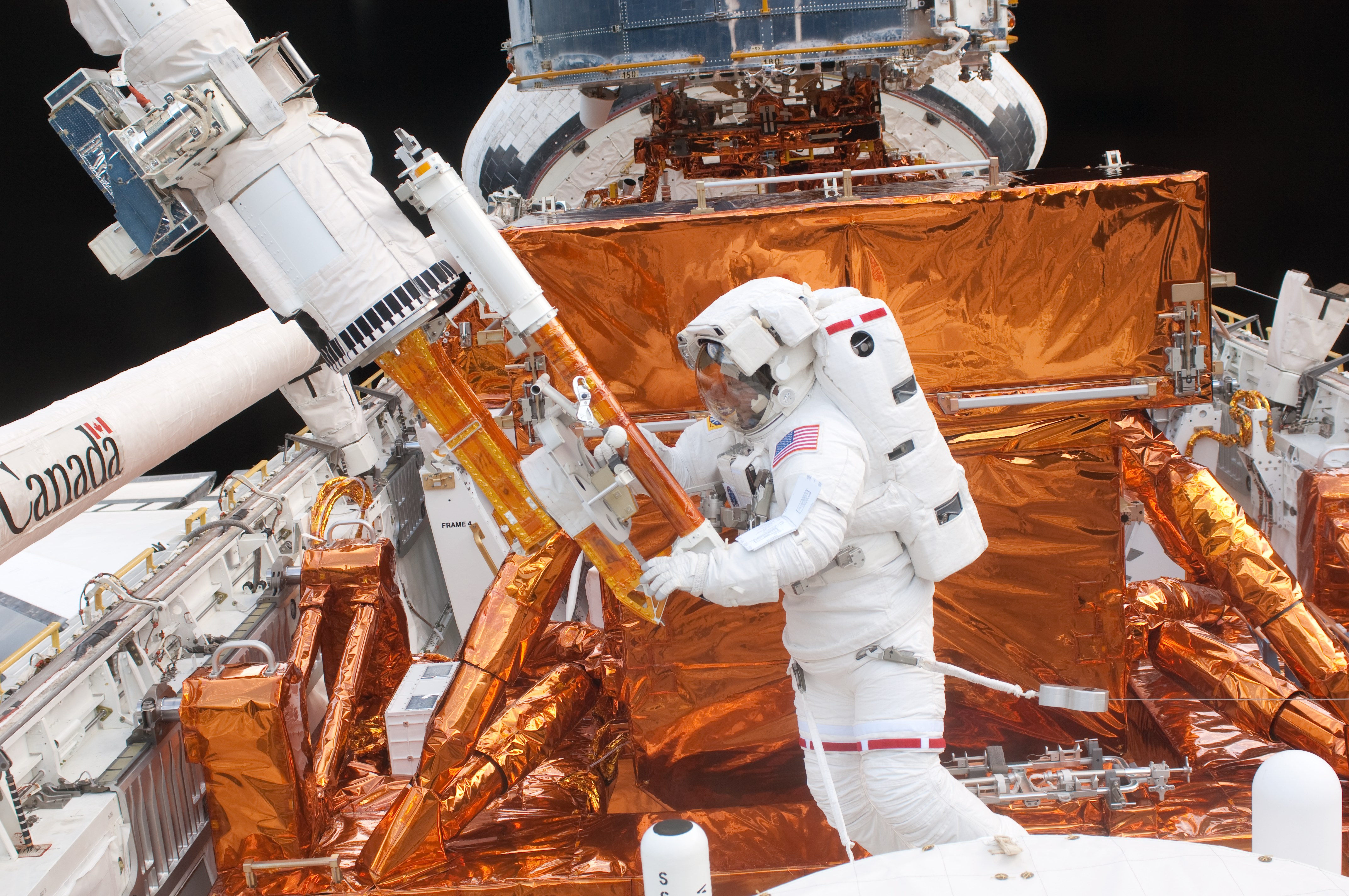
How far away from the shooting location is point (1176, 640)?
4320 mm

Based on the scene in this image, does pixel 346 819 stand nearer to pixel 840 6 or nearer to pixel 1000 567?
pixel 1000 567

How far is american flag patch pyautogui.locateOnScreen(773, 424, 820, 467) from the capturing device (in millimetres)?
2896

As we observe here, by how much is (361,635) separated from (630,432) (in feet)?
5.84

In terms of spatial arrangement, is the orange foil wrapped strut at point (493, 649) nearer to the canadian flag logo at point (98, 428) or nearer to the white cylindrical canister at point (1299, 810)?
the canadian flag logo at point (98, 428)

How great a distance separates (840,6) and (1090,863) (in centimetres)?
327

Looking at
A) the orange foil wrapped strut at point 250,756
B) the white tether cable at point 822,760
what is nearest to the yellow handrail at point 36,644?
the orange foil wrapped strut at point 250,756

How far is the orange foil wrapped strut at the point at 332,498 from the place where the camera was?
5.07m

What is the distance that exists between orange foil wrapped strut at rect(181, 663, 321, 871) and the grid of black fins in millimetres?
1068

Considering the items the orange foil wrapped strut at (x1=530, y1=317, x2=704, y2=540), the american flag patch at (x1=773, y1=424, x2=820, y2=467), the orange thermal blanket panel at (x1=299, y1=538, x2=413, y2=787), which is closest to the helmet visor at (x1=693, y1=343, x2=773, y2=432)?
the american flag patch at (x1=773, y1=424, x2=820, y2=467)

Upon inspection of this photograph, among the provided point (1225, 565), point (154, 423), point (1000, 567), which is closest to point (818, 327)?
point (1000, 567)

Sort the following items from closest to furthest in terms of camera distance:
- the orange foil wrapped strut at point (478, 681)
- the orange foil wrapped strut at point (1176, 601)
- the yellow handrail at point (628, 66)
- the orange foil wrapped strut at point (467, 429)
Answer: the orange foil wrapped strut at point (467, 429) < the orange foil wrapped strut at point (478, 681) < the yellow handrail at point (628, 66) < the orange foil wrapped strut at point (1176, 601)

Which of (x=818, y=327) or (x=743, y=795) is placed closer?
(x=818, y=327)

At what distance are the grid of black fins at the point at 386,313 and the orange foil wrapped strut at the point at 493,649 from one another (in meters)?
0.92

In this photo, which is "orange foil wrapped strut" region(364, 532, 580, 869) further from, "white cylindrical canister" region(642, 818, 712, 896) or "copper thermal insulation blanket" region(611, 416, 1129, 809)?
"white cylindrical canister" region(642, 818, 712, 896)
